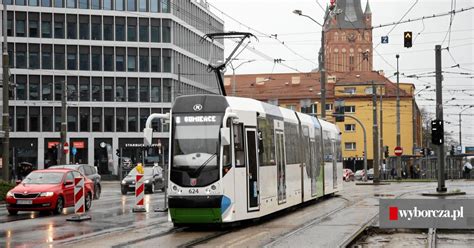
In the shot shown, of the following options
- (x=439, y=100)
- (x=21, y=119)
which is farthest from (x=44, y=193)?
(x=21, y=119)

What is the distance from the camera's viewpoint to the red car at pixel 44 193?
2384cm

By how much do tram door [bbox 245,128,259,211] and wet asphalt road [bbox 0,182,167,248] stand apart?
123 inches

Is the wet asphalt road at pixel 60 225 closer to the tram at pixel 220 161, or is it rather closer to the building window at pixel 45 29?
the tram at pixel 220 161

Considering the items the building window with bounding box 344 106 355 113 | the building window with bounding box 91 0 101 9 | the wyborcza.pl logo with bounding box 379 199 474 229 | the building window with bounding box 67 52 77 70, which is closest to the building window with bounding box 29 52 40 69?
the building window with bounding box 67 52 77 70

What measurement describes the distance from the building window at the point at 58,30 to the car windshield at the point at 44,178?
52.9 metres

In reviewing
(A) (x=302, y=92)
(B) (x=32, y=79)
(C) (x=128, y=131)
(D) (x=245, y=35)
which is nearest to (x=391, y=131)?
(A) (x=302, y=92)

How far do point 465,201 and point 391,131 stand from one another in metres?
89.2

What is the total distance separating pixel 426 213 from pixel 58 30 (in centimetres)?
6542

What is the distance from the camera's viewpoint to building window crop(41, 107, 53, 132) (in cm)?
7588

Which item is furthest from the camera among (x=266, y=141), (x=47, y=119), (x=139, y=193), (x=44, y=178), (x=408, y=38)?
(x=47, y=119)

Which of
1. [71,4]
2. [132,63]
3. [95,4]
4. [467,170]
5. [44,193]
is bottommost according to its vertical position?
[467,170]

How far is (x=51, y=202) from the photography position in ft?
79.0

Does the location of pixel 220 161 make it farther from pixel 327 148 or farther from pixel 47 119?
pixel 47 119

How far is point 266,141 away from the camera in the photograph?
19.8m
